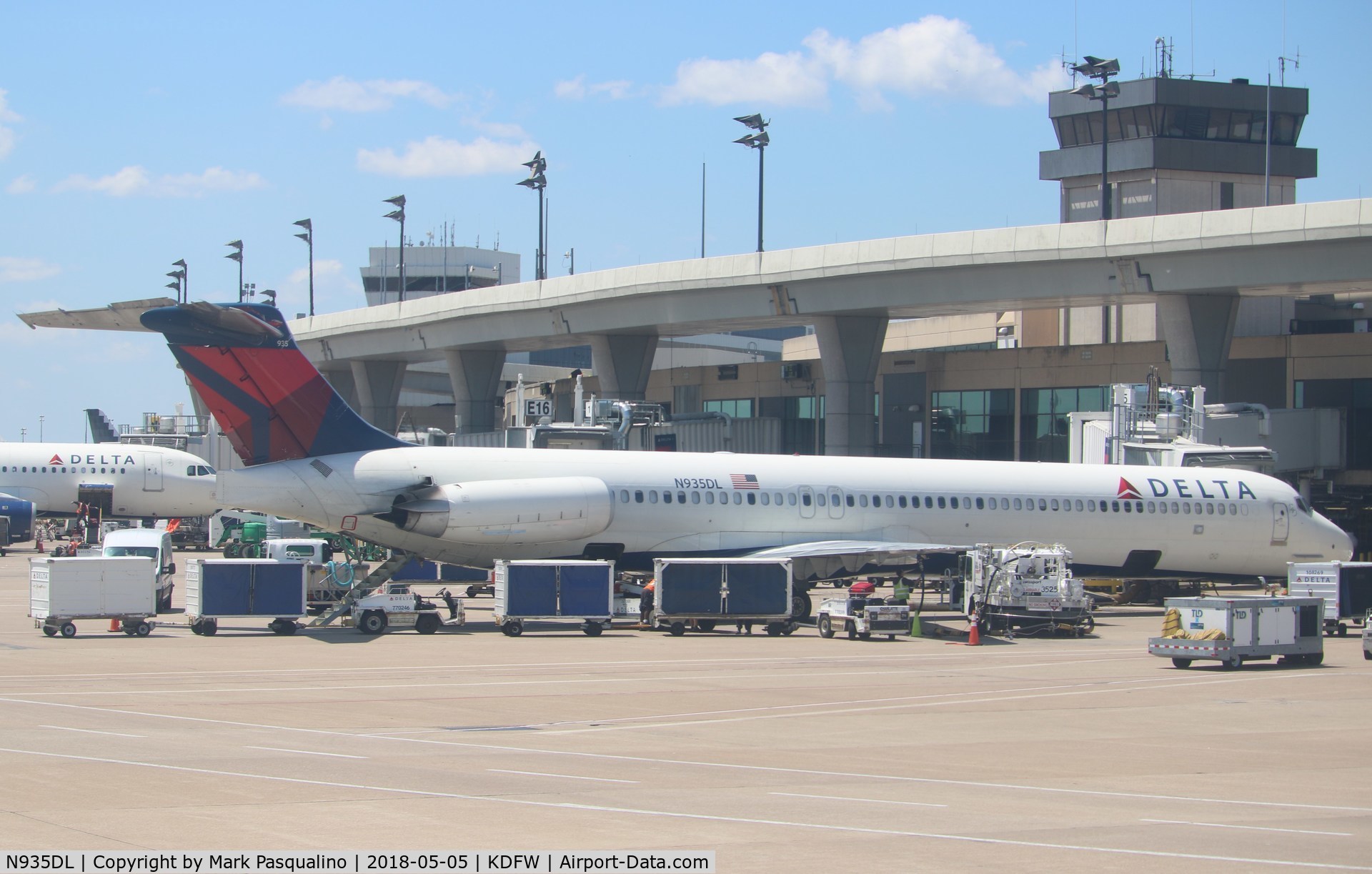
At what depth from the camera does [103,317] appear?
32.1 m

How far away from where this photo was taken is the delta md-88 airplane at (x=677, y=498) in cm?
2953

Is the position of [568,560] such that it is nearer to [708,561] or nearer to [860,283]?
[708,561]

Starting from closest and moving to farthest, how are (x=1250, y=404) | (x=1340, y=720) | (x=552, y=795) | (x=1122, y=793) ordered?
(x=552, y=795), (x=1122, y=793), (x=1340, y=720), (x=1250, y=404)

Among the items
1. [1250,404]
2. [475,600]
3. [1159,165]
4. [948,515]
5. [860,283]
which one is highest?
[1159,165]

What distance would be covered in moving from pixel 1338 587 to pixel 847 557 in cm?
1075

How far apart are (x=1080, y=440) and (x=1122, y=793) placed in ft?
126

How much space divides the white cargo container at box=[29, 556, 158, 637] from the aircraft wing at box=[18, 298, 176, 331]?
207 inches

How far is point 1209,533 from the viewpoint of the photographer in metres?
37.2

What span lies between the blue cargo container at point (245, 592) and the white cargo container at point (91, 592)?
902 mm

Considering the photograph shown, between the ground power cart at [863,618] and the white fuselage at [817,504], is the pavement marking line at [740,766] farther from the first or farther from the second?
the ground power cart at [863,618]

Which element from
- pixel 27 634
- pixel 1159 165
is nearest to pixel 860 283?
pixel 27 634

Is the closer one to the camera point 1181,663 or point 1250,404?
point 1181,663

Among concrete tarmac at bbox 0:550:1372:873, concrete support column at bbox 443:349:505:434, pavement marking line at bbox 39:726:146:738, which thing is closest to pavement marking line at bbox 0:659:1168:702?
concrete tarmac at bbox 0:550:1372:873

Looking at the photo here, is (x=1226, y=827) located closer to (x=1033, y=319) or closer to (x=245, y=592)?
(x=245, y=592)
